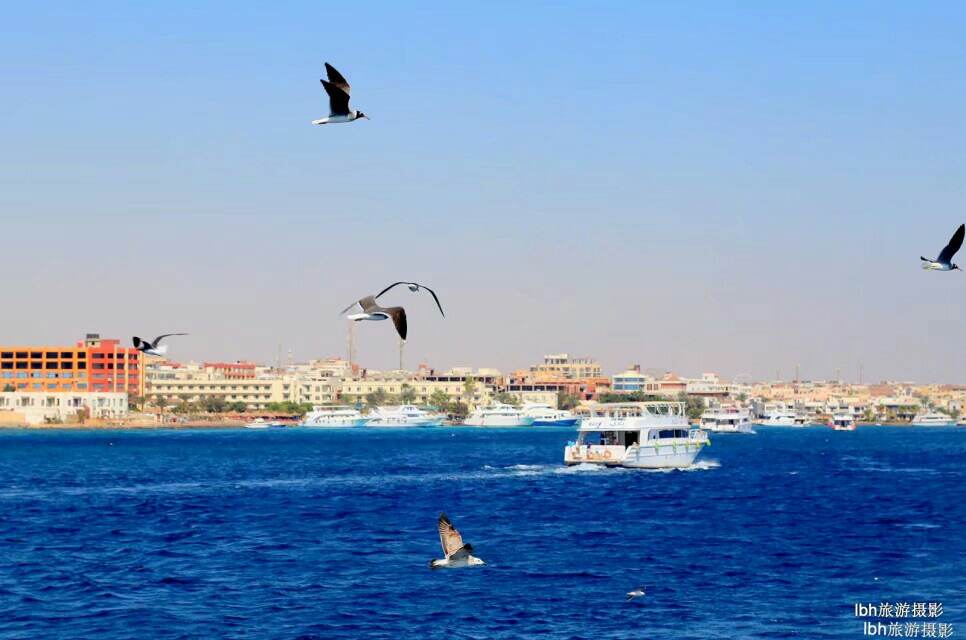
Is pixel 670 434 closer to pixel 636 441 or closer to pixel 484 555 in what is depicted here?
pixel 636 441

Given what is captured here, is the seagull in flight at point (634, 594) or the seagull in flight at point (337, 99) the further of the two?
the seagull in flight at point (634, 594)

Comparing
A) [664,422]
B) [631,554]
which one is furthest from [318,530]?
[664,422]

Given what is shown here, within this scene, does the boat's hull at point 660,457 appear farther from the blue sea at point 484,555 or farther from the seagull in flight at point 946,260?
the seagull in flight at point 946,260

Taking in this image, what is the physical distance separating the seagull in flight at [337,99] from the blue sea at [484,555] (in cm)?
1097

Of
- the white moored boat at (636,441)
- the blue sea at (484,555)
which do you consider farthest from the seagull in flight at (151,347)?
the white moored boat at (636,441)

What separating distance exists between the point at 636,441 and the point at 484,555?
37978mm

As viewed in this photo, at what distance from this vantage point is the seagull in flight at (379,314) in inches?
798

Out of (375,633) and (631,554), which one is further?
(631,554)

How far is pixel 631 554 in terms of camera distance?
4034 centimetres

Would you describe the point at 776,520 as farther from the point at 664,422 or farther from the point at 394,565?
the point at 664,422

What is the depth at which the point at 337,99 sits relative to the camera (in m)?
23.8

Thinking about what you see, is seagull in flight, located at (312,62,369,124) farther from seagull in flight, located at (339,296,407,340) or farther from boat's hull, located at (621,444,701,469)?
boat's hull, located at (621,444,701,469)

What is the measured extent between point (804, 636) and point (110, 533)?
27.7m

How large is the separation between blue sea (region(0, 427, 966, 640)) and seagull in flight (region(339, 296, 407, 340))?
8682 mm
